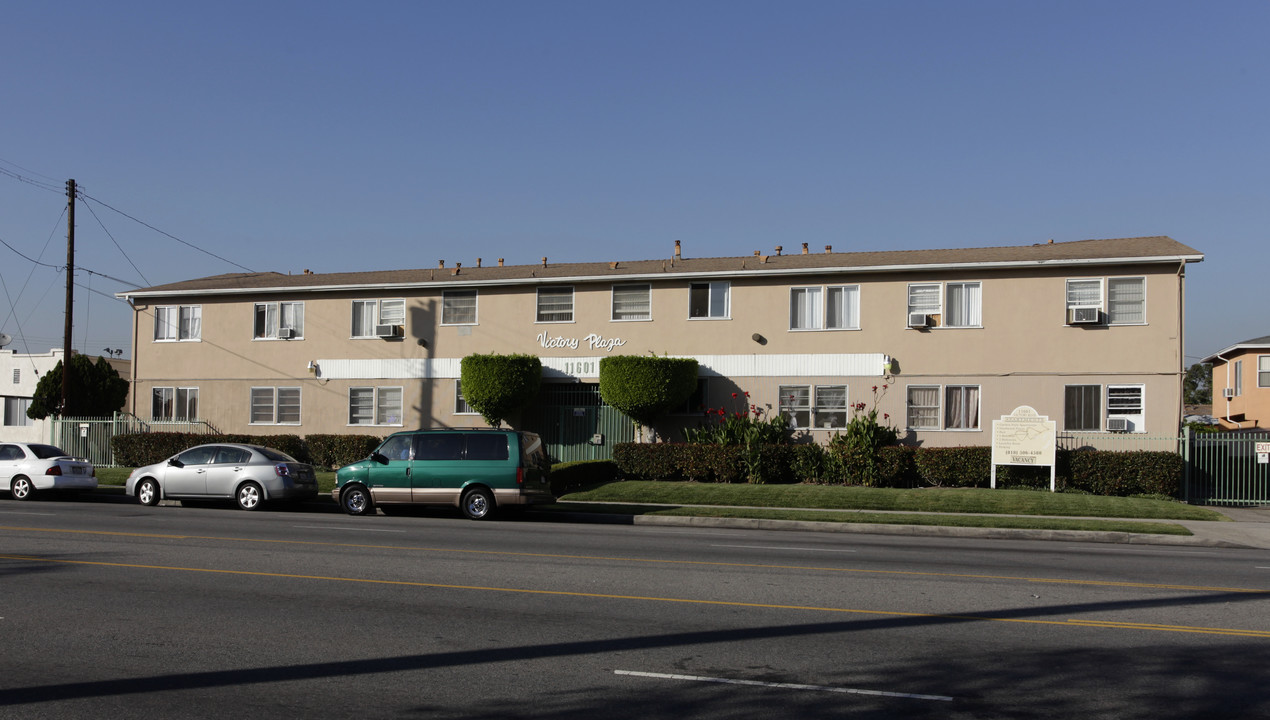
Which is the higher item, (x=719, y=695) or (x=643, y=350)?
(x=643, y=350)

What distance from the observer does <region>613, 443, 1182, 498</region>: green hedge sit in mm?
23922

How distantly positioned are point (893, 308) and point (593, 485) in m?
9.16

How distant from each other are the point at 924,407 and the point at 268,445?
18573 millimetres

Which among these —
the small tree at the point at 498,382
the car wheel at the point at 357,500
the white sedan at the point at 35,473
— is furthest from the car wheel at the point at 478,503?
the white sedan at the point at 35,473

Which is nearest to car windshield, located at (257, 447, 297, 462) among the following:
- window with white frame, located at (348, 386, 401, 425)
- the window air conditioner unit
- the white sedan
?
the white sedan

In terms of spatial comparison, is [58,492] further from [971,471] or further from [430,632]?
[971,471]

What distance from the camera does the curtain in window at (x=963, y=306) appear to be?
26859mm

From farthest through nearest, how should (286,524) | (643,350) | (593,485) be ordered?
1. (643,350)
2. (593,485)
3. (286,524)

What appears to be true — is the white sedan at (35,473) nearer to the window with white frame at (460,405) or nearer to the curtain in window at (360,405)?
the curtain in window at (360,405)

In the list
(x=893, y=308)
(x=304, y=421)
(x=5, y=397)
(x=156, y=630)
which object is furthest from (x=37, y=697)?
(x=5, y=397)

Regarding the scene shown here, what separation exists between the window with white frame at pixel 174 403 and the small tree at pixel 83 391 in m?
13.8

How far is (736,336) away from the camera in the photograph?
93.2ft

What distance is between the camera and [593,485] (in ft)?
86.1

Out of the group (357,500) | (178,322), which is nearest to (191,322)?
(178,322)
